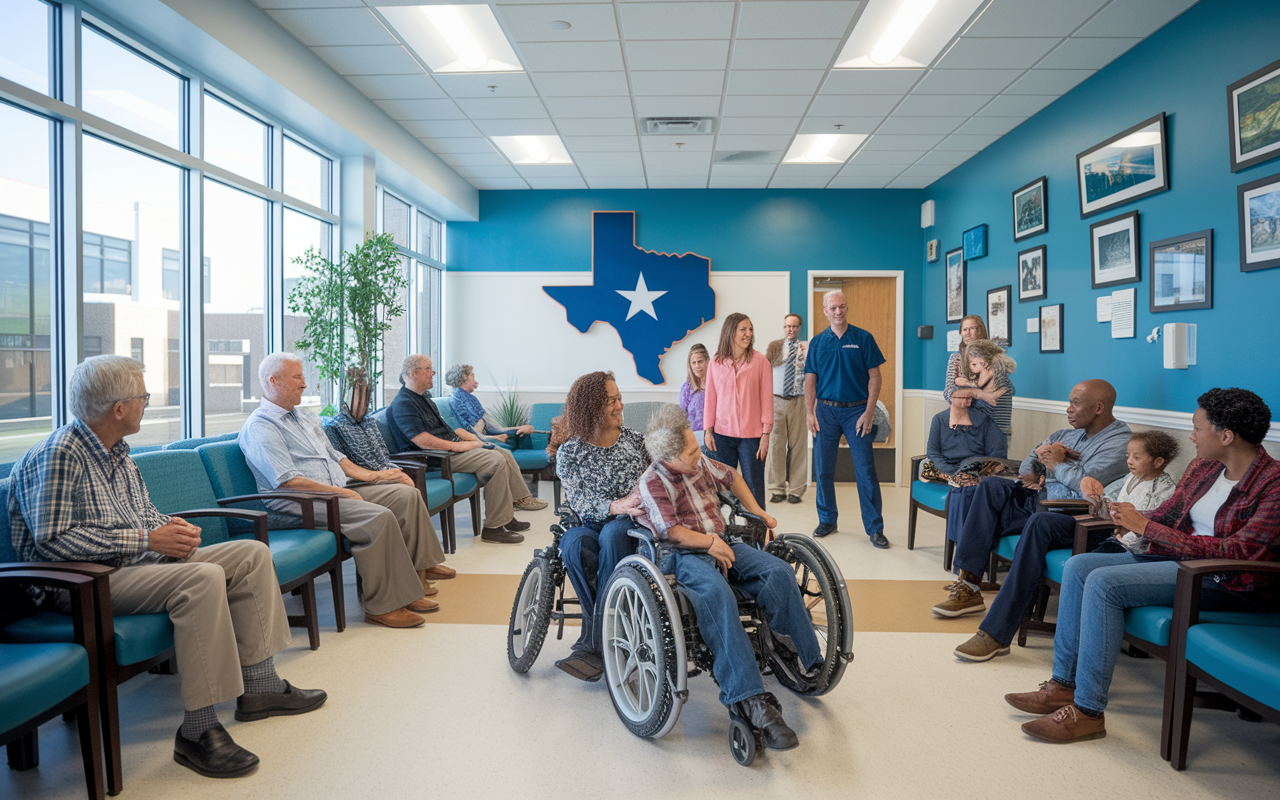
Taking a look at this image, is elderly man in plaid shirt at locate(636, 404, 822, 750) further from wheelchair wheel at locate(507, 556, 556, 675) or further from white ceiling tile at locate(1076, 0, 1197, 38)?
white ceiling tile at locate(1076, 0, 1197, 38)

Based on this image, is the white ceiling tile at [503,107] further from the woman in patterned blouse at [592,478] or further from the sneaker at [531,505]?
the woman in patterned blouse at [592,478]

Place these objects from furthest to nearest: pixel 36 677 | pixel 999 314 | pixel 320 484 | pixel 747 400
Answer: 1. pixel 999 314
2. pixel 747 400
3. pixel 320 484
4. pixel 36 677

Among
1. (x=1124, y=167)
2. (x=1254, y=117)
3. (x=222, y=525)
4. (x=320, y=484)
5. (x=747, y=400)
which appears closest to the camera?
(x=222, y=525)

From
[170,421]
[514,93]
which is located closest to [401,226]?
[514,93]

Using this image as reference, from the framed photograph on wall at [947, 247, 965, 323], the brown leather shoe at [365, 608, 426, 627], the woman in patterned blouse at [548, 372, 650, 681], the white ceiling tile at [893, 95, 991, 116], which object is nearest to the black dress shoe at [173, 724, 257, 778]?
the woman in patterned blouse at [548, 372, 650, 681]

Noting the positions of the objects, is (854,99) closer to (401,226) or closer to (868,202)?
(868,202)

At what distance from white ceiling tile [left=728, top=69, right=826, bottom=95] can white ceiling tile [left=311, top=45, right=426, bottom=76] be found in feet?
6.56

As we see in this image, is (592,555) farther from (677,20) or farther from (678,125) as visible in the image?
(678,125)

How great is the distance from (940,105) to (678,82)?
1876 mm

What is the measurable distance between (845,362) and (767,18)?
2.16 m

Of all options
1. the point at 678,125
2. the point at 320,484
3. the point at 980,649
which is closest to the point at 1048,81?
the point at 678,125

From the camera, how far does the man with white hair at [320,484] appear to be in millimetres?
3287

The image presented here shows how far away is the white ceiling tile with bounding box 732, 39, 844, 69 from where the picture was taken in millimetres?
4172

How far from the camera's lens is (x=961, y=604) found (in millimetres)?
3441
